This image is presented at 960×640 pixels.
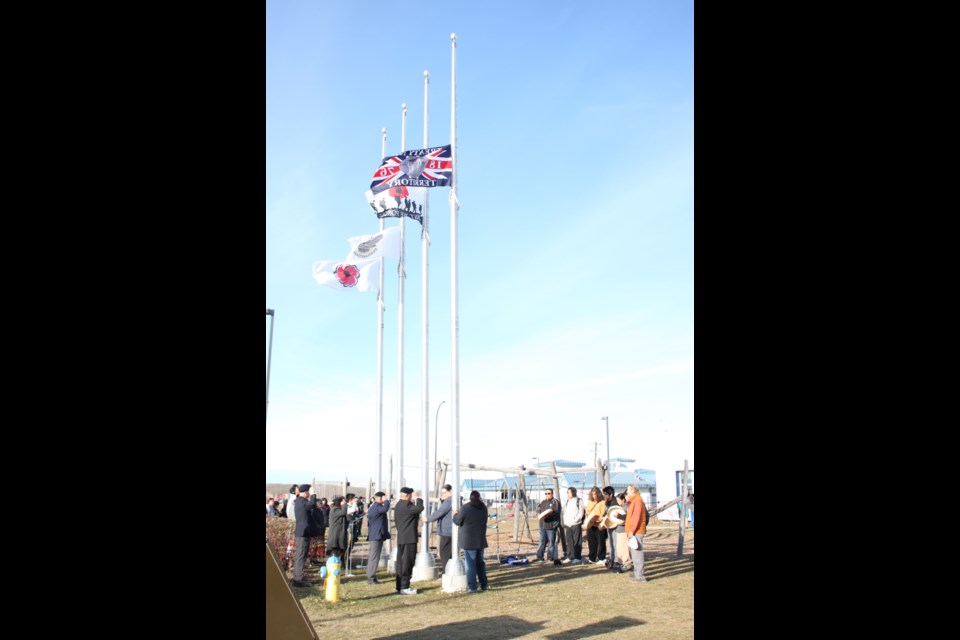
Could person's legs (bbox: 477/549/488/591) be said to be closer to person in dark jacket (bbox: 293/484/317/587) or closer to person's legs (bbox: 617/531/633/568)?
person in dark jacket (bbox: 293/484/317/587)

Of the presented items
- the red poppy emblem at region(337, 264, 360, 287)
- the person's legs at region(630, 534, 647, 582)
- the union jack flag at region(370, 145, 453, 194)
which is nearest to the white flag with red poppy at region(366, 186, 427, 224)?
the union jack flag at region(370, 145, 453, 194)

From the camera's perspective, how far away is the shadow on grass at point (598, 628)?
10336 millimetres

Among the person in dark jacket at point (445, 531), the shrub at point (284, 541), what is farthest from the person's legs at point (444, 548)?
the shrub at point (284, 541)

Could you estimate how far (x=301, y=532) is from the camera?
16.3m

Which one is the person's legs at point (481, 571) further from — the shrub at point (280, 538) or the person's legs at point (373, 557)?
the shrub at point (280, 538)

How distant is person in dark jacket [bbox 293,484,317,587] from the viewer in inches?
629

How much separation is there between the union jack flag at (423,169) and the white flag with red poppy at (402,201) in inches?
17.5

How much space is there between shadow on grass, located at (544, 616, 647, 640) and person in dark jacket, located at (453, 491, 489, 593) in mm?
3752
